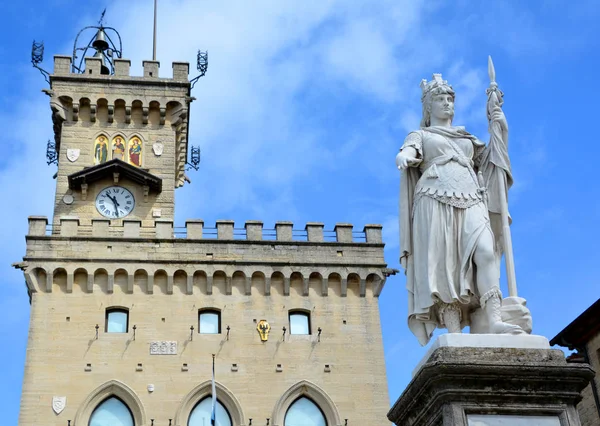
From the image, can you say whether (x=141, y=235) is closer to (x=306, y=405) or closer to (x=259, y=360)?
(x=259, y=360)

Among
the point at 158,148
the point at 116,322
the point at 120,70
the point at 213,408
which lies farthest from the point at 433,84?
the point at 120,70

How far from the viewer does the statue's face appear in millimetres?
8329

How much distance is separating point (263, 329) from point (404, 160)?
23.7m

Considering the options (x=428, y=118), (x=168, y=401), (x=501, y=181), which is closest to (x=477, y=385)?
(x=501, y=181)

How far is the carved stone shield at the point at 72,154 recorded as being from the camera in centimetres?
3488

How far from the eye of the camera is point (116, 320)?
30.9 metres

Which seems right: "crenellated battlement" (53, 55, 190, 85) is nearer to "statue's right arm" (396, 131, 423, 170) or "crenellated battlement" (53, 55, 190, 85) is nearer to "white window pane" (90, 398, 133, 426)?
"white window pane" (90, 398, 133, 426)

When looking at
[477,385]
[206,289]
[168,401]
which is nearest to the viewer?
[477,385]

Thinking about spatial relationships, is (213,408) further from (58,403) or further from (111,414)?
(58,403)

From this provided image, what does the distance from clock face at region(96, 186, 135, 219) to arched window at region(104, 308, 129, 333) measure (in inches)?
171

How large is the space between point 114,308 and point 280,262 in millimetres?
5824

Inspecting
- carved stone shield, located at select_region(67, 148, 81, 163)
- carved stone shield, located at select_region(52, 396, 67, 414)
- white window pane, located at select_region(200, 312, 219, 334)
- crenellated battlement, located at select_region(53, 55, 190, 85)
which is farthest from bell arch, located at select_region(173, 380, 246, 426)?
crenellated battlement, located at select_region(53, 55, 190, 85)

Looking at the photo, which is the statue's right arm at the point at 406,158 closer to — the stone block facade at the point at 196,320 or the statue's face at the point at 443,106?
the statue's face at the point at 443,106

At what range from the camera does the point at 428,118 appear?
334 inches
